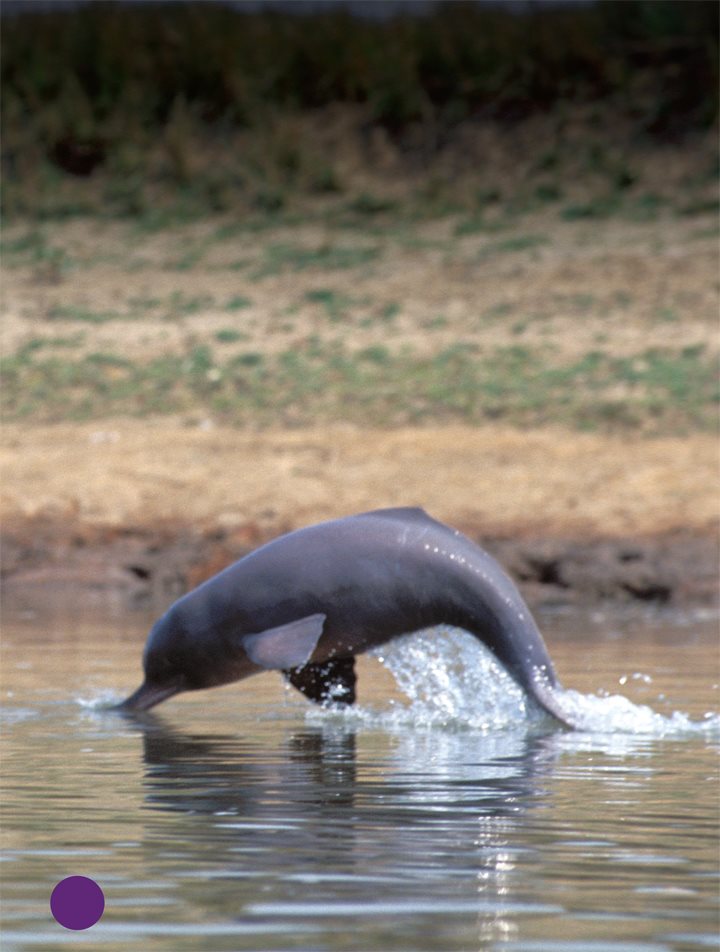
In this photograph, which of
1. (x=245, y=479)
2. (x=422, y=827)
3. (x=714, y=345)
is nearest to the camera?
(x=422, y=827)

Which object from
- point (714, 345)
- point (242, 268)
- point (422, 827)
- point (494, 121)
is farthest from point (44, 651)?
point (494, 121)

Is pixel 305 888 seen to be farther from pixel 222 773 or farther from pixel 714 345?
pixel 714 345

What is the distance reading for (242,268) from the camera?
27.3m

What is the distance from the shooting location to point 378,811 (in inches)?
307

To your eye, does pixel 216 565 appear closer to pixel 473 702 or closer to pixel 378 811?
pixel 473 702

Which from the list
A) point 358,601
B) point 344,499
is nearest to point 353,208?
point 344,499

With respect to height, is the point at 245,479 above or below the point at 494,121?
below

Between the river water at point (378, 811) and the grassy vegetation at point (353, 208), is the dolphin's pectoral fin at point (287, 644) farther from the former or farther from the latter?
the grassy vegetation at point (353, 208)

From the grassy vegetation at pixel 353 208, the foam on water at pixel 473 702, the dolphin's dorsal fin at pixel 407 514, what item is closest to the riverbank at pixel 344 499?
the grassy vegetation at pixel 353 208

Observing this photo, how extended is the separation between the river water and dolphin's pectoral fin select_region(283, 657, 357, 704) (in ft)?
0.34

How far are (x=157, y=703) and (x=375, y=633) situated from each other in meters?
1.20

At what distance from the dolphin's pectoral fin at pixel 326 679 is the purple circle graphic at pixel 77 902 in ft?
14.0

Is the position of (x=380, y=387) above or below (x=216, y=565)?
above

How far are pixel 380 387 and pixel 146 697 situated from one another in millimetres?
11948
